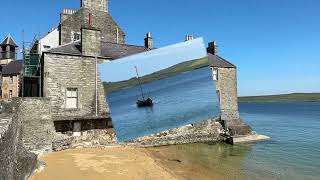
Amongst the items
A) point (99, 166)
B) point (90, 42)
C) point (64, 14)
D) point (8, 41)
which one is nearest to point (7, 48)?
point (8, 41)

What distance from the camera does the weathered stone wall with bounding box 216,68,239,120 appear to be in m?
27.4

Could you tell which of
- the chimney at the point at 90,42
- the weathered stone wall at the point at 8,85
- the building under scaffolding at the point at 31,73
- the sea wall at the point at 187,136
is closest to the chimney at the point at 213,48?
the sea wall at the point at 187,136

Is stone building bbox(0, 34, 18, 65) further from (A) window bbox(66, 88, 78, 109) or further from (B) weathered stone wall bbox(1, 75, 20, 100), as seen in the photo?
(A) window bbox(66, 88, 78, 109)

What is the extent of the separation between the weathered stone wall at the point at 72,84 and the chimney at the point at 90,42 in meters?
0.46

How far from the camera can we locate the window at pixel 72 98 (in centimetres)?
2066

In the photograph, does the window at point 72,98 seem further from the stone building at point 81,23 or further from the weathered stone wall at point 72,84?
the stone building at point 81,23

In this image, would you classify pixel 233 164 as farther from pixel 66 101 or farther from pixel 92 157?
pixel 66 101

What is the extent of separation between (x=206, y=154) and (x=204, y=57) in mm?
14457

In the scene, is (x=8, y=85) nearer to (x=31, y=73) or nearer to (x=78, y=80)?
(x=31, y=73)

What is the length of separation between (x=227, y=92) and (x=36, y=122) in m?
15.9

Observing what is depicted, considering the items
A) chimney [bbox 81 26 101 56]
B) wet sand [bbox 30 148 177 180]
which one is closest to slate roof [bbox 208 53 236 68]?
chimney [bbox 81 26 101 56]

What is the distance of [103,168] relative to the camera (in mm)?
15656

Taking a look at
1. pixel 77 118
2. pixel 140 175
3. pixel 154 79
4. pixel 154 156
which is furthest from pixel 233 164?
pixel 154 79

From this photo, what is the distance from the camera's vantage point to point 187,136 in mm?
24703
